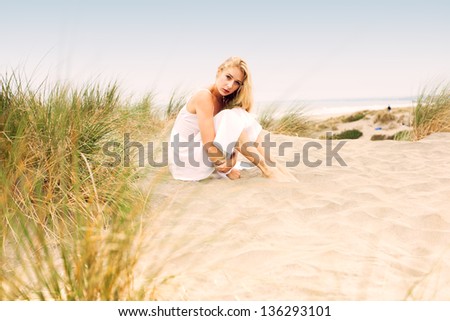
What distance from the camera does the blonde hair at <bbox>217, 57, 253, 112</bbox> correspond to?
3.93 m

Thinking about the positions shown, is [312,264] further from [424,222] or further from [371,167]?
[371,167]

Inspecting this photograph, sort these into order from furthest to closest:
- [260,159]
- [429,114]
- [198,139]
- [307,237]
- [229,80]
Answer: [429,114]
[198,139]
[260,159]
[229,80]
[307,237]

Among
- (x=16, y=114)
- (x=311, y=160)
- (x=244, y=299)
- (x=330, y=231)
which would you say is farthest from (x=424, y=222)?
(x=16, y=114)

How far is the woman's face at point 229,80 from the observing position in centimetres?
393

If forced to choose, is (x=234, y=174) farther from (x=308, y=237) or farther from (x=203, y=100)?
(x=308, y=237)

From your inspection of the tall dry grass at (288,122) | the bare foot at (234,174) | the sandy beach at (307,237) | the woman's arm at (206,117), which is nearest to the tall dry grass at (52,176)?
the sandy beach at (307,237)

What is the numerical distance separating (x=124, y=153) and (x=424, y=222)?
205 cm

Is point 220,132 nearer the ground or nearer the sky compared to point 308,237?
nearer the sky

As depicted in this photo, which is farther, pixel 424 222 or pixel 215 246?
pixel 424 222

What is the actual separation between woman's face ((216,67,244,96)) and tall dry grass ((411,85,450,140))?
3.74 meters

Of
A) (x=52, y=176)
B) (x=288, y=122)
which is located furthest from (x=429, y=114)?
(x=52, y=176)

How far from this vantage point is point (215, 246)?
8.65ft

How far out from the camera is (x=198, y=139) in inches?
168

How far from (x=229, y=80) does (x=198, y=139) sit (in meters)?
0.62
